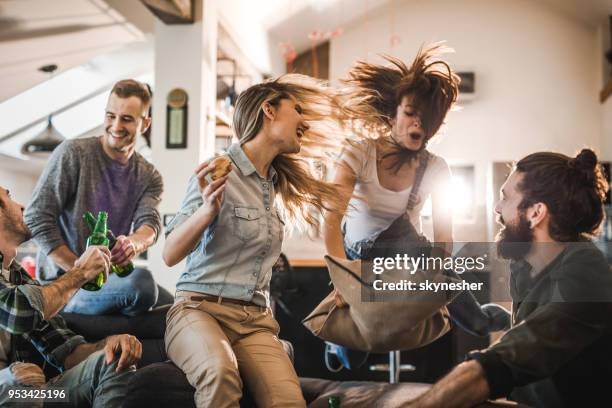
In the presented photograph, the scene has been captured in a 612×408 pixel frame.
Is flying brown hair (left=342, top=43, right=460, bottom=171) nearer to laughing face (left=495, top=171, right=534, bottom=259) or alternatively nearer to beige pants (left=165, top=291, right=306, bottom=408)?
laughing face (left=495, top=171, right=534, bottom=259)

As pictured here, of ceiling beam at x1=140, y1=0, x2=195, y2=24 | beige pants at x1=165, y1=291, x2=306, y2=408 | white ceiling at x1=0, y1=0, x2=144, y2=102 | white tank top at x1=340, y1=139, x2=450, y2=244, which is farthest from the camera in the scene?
ceiling beam at x1=140, y1=0, x2=195, y2=24

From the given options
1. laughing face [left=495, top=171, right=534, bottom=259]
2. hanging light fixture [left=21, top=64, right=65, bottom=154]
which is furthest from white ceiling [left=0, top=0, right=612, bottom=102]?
laughing face [left=495, top=171, right=534, bottom=259]

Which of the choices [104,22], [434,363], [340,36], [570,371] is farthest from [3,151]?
[340,36]

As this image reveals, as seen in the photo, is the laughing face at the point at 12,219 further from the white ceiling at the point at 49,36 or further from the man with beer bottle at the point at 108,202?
the white ceiling at the point at 49,36

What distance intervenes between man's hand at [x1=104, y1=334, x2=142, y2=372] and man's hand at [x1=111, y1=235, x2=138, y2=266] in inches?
13.7

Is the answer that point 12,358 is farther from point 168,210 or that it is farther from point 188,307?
A: point 168,210

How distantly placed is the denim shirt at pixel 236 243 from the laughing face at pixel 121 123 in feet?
1.39

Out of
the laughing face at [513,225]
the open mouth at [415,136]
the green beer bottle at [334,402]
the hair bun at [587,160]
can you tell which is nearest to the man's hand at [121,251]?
the green beer bottle at [334,402]

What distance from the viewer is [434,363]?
3506 millimetres

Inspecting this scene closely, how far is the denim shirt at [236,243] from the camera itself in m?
1.68

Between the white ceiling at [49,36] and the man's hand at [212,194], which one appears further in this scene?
the white ceiling at [49,36]

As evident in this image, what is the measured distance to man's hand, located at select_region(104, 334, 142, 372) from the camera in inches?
62.2

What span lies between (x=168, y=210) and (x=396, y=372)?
176cm

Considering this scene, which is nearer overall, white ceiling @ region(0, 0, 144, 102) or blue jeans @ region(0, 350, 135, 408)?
blue jeans @ region(0, 350, 135, 408)
